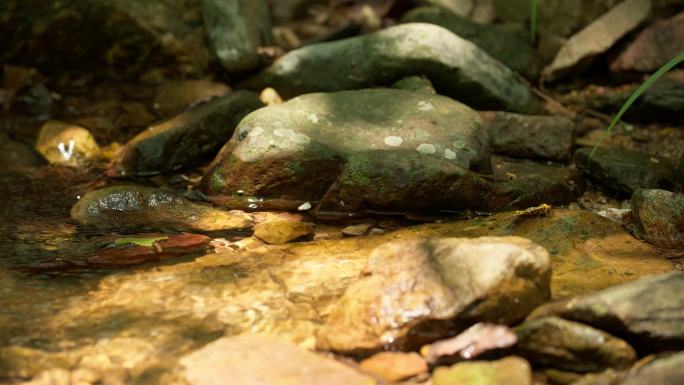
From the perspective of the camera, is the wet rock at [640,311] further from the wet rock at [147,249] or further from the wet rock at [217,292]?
the wet rock at [147,249]

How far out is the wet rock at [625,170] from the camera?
156 inches

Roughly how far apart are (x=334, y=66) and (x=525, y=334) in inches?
122

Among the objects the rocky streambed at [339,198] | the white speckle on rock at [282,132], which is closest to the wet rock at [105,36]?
the rocky streambed at [339,198]

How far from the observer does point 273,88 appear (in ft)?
17.0

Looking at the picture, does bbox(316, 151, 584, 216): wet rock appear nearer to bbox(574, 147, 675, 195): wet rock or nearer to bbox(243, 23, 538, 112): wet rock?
bbox(574, 147, 675, 195): wet rock

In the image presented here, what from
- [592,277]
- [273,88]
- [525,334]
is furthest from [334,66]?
[525,334]

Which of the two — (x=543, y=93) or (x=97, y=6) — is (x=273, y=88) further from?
(x=543, y=93)

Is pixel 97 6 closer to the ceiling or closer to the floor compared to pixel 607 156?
closer to the ceiling

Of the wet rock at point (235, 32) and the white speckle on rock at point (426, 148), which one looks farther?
the wet rock at point (235, 32)

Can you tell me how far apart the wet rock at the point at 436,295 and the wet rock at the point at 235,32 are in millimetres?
3258

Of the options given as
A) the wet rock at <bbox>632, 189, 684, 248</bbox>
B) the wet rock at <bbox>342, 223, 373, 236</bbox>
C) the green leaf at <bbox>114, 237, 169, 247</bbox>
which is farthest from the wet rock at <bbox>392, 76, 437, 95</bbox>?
the green leaf at <bbox>114, 237, 169, 247</bbox>

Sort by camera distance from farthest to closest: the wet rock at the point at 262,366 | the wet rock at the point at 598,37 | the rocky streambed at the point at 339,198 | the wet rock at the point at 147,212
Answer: the wet rock at the point at 598,37
the wet rock at the point at 147,212
the rocky streambed at the point at 339,198
the wet rock at the point at 262,366

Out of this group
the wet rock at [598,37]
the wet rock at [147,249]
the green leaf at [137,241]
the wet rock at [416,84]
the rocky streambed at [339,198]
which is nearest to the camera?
the rocky streambed at [339,198]

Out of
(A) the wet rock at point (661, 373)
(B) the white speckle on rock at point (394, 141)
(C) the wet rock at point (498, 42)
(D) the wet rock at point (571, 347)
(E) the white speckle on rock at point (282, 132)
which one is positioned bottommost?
(D) the wet rock at point (571, 347)
